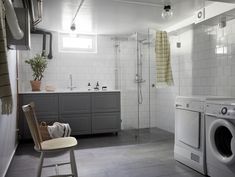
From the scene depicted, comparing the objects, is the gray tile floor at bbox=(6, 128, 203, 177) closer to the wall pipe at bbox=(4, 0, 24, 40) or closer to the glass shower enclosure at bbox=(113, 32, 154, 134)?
the glass shower enclosure at bbox=(113, 32, 154, 134)

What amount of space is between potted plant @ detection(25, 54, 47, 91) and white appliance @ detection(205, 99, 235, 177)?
3147 mm

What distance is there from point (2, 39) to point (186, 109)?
2315mm

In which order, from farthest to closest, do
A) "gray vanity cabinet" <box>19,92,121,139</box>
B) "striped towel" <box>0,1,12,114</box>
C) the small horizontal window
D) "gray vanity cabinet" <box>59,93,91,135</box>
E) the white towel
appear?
the small horizontal window → "gray vanity cabinet" <box>59,93,91,135</box> → "gray vanity cabinet" <box>19,92,121,139</box> → the white towel → "striped towel" <box>0,1,12,114</box>

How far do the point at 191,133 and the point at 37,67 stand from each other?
10.1 ft

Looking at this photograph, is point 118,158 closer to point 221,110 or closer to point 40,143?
point 40,143

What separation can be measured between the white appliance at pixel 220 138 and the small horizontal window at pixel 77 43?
3237 mm

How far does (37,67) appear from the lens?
419cm

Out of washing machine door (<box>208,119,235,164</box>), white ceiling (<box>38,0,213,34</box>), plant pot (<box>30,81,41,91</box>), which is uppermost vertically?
white ceiling (<box>38,0,213,34</box>)

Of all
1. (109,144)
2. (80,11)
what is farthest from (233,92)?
(80,11)

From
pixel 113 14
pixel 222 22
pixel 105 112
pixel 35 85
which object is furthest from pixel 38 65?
pixel 222 22

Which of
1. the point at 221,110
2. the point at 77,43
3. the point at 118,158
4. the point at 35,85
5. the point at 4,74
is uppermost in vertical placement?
the point at 77,43

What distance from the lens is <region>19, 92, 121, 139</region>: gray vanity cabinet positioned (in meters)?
3.97

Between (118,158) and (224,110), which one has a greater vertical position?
(224,110)

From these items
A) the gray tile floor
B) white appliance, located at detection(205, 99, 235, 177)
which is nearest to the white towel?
the gray tile floor
